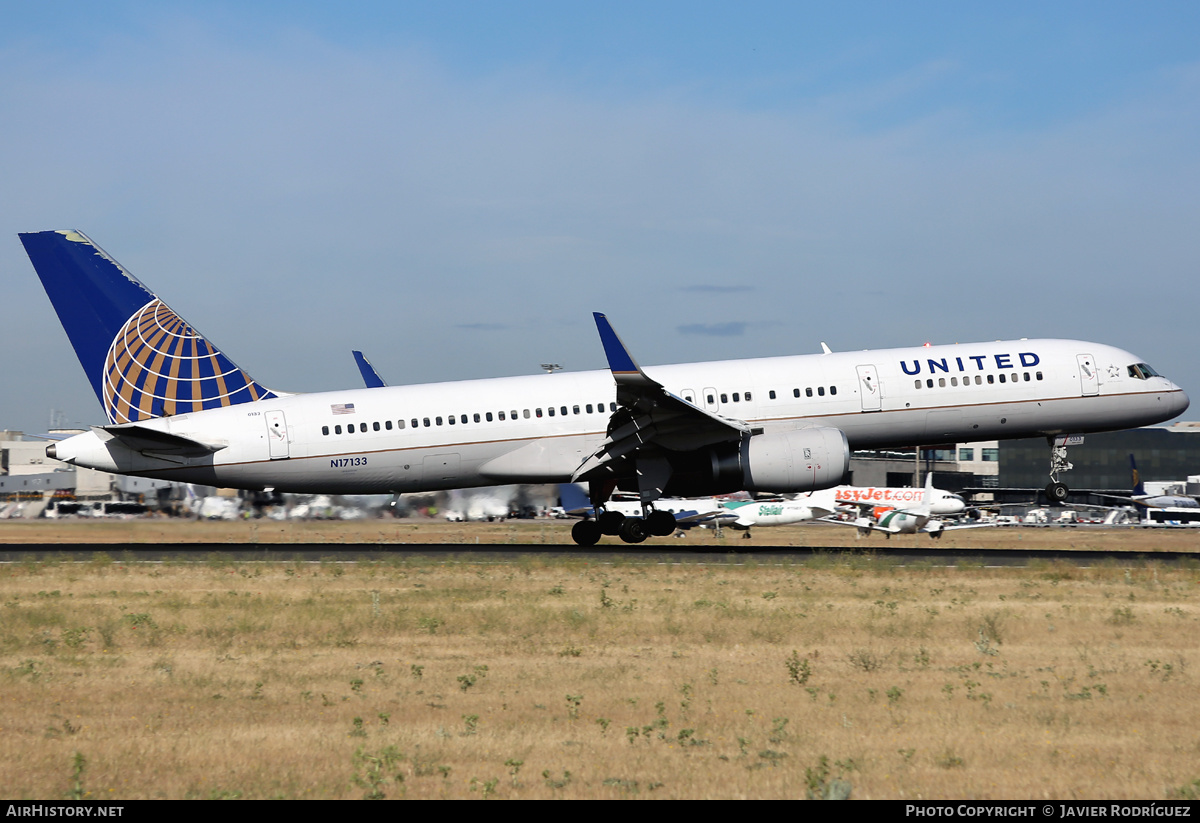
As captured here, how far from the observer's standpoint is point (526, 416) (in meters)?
31.9

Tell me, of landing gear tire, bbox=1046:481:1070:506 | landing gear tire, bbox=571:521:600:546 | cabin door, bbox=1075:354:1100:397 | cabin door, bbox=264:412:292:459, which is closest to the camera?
cabin door, bbox=264:412:292:459

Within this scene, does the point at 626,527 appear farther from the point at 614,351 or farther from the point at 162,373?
the point at 162,373

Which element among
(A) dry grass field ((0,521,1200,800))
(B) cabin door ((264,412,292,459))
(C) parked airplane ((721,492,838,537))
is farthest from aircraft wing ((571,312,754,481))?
(C) parked airplane ((721,492,838,537))

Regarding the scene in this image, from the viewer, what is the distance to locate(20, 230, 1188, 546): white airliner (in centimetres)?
Result: 3041

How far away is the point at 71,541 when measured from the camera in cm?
3822

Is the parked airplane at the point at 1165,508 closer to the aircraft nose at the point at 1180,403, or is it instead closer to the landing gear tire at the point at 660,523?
the aircraft nose at the point at 1180,403

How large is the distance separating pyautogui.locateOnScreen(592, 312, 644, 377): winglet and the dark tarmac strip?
483 cm

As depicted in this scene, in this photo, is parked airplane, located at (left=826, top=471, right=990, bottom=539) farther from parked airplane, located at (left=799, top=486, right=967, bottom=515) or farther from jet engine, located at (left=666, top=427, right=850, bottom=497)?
jet engine, located at (left=666, top=427, right=850, bottom=497)

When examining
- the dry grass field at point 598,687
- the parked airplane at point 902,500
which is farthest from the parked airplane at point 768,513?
the dry grass field at point 598,687

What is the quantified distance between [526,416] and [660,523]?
4.89m

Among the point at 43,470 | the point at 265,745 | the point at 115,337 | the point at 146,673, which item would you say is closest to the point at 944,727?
the point at 265,745

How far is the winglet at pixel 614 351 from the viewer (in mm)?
27703
